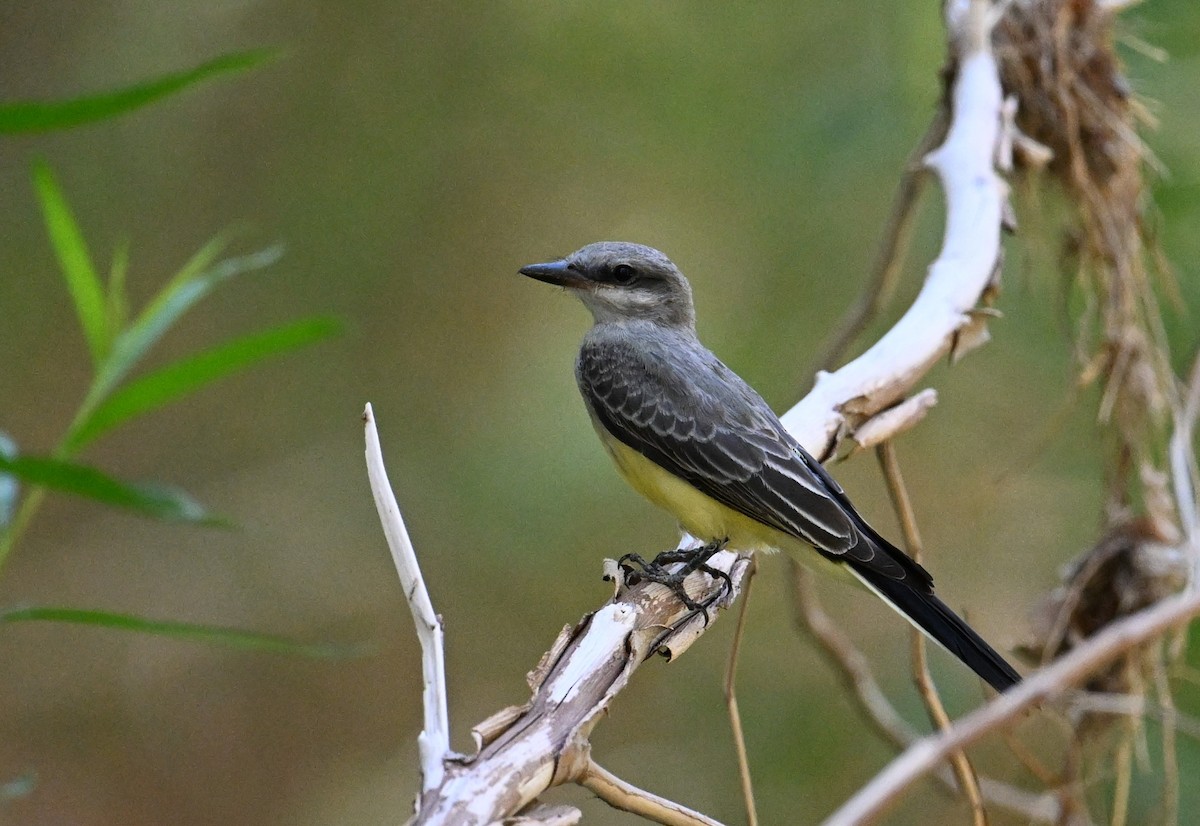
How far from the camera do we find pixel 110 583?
279 inches

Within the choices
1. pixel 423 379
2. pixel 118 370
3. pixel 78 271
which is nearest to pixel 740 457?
pixel 118 370

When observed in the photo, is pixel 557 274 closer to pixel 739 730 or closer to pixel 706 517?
pixel 706 517

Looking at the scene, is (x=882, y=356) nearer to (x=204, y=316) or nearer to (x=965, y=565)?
(x=965, y=565)

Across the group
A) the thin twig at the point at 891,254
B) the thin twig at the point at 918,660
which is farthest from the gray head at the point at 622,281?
the thin twig at the point at 918,660

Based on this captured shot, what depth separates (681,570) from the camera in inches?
133

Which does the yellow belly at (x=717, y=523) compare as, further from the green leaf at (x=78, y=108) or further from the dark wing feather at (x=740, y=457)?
the green leaf at (x=78, y=108)

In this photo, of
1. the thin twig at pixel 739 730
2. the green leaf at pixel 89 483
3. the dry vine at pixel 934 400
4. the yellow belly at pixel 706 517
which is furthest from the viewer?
the yellow belly at pixel 706 517

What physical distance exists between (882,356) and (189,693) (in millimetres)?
5117

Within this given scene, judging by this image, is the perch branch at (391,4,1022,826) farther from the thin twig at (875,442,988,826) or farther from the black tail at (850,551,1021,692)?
the black tail at (850,551,1021,692)

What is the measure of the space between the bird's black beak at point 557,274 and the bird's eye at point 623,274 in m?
0.10

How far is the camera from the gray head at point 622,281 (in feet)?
14.0

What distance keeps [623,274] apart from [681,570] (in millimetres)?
1291

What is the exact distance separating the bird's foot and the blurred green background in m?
2.85

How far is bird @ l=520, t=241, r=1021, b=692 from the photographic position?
3.27 m
